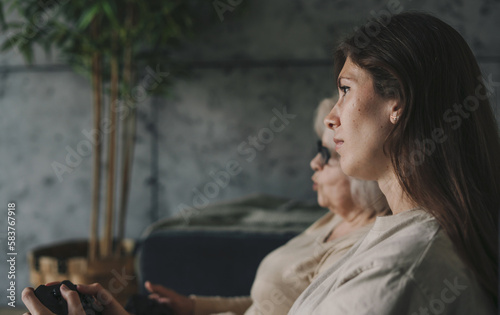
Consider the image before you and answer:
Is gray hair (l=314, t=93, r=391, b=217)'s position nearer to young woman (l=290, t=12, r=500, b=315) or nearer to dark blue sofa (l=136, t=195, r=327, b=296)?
young woman (l=290, t=12, r=500, b=315)

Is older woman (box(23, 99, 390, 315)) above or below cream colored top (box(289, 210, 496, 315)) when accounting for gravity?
below

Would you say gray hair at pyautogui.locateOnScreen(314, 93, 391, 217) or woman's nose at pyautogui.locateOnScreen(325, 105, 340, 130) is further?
gray hair at pyautogui.locateOnScreen(314, 93, 391, 217)

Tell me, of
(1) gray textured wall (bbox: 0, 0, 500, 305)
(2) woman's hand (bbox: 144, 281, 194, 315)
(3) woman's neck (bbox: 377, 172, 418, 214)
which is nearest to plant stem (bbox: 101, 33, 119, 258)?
(1) gray textured wall (bbox: 0, 0, 500, 305)

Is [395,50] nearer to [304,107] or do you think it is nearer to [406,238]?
[406,238]

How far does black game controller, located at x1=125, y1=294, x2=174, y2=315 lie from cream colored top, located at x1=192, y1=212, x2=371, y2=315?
101 mm

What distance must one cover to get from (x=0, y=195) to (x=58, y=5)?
1345mm

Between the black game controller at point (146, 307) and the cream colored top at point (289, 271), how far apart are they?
101 millimetres

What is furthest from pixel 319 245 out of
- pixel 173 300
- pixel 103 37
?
pixel 103 37

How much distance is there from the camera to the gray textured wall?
3.04 meters

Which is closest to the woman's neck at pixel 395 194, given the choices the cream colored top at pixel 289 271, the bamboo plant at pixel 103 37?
the cream colored top at pixel 289 271

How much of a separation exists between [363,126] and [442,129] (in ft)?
0.44

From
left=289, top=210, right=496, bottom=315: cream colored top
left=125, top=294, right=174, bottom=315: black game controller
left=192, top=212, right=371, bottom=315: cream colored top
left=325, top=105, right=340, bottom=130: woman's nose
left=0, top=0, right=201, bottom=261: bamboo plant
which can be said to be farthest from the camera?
left=0, top=0, right=201, bottom=261: bamboo plant

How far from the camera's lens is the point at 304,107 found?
10.1 feet

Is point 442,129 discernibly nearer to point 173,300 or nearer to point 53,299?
point 53,299
